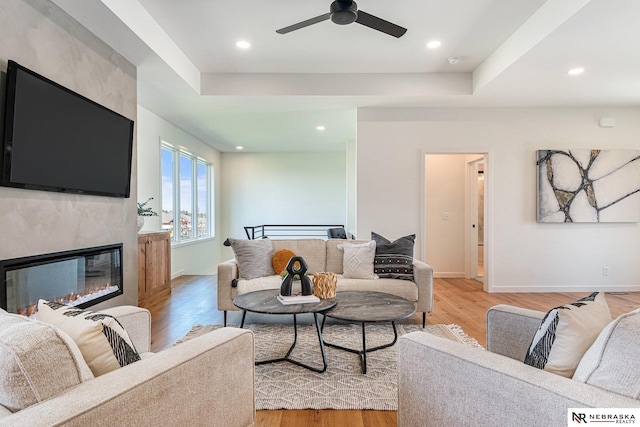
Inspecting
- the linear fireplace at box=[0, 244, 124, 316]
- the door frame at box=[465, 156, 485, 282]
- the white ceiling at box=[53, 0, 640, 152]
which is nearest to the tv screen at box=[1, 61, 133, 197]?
the linear fireplace at box=[0, 244, 124, 316]

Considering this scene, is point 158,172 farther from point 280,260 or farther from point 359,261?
point 359,261

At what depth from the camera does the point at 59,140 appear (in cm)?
244

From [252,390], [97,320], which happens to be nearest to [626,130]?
[252,390]

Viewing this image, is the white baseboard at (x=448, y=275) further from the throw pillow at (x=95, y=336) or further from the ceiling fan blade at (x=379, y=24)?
the throw pillow at (x=95, y=336)

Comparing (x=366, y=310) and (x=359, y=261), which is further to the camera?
(x=359, y=261)

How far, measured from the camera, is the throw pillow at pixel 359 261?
140 inches

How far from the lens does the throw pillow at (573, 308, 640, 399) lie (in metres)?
0.90

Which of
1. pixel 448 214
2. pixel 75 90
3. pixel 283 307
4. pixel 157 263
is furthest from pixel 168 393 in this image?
pixel 448 214

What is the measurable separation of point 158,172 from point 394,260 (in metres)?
3.89

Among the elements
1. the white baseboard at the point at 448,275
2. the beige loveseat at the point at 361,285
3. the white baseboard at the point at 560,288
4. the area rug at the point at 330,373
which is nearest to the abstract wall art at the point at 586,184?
the white baseboard at the point at 560,288

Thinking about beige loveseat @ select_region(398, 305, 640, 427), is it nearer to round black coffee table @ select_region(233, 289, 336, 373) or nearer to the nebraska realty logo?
the nebraska realty logo

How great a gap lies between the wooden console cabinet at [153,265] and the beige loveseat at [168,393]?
339cm

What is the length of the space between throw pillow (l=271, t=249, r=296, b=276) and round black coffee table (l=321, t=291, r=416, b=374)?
3.05 ft

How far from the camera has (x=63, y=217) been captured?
2.55m
